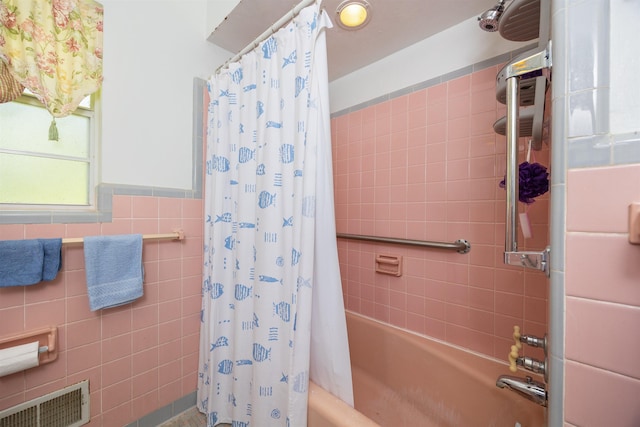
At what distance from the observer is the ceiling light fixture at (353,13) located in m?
1.14

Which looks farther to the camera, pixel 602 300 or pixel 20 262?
pixel 20 262

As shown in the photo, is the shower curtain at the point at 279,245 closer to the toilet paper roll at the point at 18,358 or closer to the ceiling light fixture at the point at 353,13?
the ceiling light fixture at the point at 353,13

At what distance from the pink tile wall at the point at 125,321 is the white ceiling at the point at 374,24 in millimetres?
986

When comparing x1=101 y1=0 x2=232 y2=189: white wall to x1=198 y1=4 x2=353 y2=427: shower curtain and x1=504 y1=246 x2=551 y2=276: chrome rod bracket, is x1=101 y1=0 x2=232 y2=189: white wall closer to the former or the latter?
x1=198 y1=4 x2=353 y2=427: shower curtain

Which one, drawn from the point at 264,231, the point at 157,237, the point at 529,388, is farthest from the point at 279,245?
the point at 529,388

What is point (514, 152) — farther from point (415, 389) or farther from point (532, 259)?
point (415, 389)

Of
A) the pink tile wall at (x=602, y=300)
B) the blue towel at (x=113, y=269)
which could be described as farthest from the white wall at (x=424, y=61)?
the blue towel at (x=113, y=269)

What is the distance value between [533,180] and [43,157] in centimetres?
180

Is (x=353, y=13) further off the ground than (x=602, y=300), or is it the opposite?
(x=353, y=13)

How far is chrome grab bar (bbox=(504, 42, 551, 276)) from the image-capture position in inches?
20.1

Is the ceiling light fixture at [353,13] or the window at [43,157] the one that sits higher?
the ceiling light fixture at [353,13]

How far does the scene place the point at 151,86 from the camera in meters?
1.25

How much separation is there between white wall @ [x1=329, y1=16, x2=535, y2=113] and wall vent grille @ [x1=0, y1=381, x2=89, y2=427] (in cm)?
210

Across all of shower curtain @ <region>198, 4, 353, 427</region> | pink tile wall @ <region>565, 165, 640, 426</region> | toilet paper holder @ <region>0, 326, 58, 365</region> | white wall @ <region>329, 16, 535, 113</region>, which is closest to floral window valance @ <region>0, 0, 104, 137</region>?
shower curtain @ <region>198, 4, 353, 427</region>
